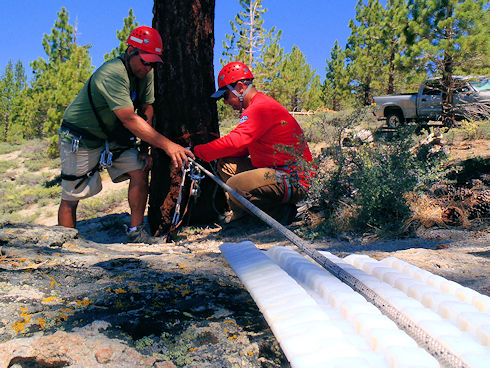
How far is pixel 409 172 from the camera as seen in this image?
182 inches

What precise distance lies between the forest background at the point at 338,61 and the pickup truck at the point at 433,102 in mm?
525

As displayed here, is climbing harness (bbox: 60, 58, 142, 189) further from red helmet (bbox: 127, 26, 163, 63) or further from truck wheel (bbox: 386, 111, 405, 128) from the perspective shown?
truck wheel (bbox: 386, 111, 405, 128)

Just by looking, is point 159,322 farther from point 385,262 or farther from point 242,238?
point 242,238

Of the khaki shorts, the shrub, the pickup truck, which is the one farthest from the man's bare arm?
the pickup truck

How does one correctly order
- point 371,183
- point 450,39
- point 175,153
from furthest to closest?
1. point 450,39
2. point 371,183
3. point 175,153

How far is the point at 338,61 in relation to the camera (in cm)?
3288

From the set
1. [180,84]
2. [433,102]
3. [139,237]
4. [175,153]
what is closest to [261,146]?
[175,153]

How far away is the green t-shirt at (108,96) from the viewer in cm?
408

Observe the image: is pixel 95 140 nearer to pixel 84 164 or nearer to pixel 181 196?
pixel 84 164

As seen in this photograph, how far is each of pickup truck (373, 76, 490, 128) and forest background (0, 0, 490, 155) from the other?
20.7 inches

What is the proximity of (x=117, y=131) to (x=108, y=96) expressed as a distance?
21.9 inches

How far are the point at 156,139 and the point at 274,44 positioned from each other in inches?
997

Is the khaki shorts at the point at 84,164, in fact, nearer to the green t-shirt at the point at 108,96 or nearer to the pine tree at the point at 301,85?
the green t-shirt at the point at 108,96

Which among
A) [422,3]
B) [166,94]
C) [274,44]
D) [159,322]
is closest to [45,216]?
[166,94]
